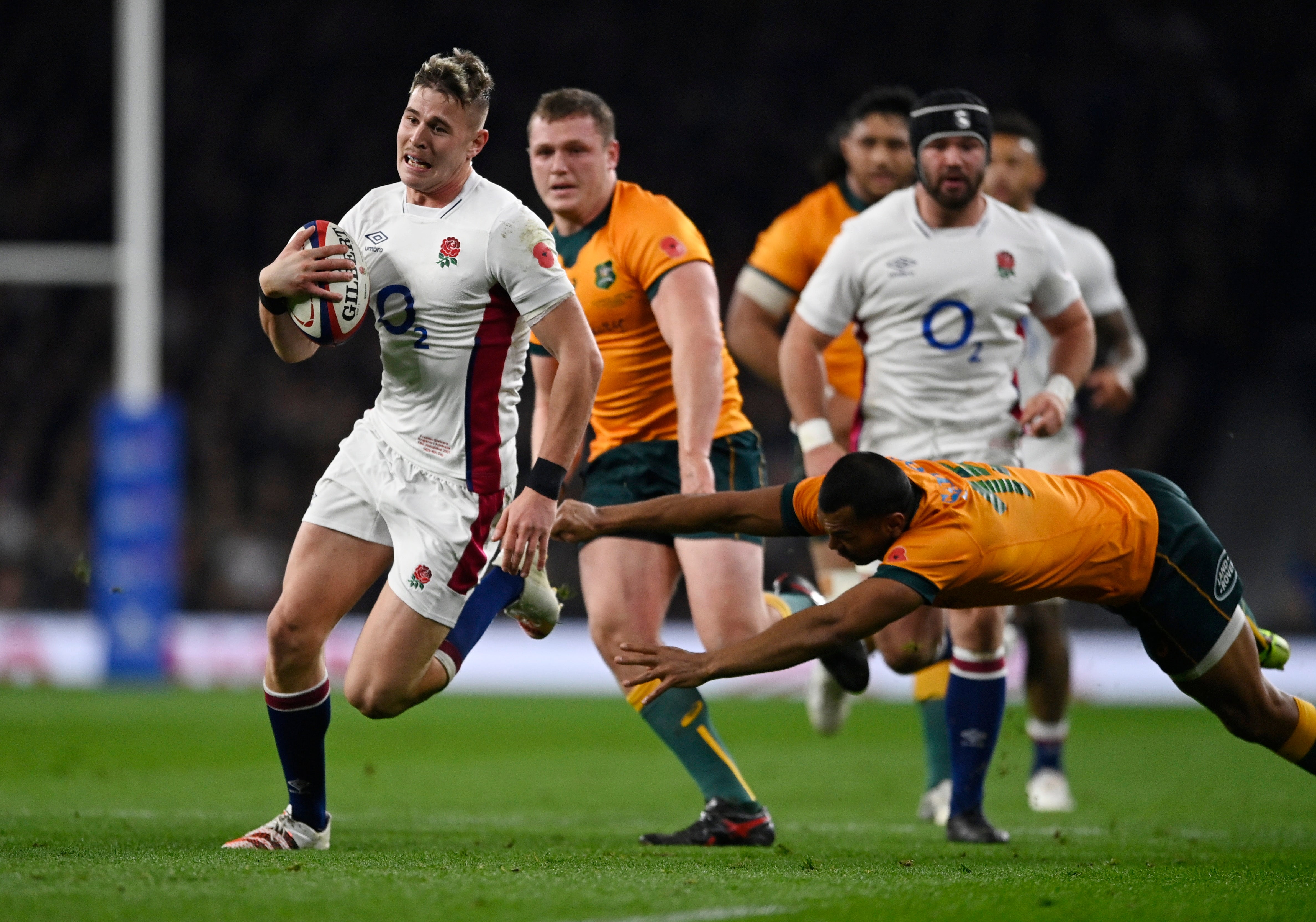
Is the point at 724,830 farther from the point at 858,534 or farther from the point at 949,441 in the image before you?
the point at 949,441

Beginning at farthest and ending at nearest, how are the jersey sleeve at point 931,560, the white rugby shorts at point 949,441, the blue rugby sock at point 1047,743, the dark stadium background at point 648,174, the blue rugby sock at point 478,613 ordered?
1. the dark stadium background at point 648,174
2. the blue rugby sock at point 1047,743
3. the white rugby shorts at point 949,441
4. the blue rugby sock at point 478,613
5. the jersey sleeve at point 931,560

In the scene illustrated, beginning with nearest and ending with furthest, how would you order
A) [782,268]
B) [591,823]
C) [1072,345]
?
[1072,345] < [591,823] < [782,268]

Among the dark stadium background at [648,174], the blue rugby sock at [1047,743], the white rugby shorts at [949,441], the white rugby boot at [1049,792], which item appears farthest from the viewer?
the dark stadium background at [648,174]

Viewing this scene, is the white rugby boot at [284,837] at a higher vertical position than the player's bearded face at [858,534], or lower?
lower

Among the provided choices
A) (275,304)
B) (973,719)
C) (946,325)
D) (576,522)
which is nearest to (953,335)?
(946,325)

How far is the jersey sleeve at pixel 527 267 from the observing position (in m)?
4.50

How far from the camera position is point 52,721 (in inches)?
404

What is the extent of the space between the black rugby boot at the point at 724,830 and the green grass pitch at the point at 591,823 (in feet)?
0.39

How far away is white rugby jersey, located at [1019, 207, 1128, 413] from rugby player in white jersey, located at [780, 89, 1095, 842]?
143 centimetres

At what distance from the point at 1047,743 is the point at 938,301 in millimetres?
2545

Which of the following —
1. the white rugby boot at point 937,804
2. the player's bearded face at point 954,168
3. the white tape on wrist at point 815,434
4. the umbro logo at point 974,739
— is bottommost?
the white rugby boot at point 937,804

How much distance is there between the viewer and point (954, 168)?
5477 mm

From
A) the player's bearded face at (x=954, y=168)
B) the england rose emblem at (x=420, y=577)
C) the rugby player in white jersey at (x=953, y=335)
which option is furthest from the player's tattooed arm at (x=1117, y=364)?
the england rose emblem at (x=420, y=577)

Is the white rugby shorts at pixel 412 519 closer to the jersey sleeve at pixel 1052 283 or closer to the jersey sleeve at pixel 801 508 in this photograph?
the jersey sleeve at pixel 801 508
